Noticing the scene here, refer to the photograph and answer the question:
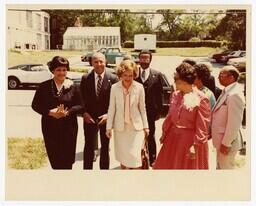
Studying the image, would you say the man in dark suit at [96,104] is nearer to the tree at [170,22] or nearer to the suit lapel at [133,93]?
the suit lapel at [133,93]

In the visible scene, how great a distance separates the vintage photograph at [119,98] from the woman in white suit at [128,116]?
1cm

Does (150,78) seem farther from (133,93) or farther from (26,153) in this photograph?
(26,153)

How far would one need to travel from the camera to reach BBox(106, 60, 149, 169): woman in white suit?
5.38 metres

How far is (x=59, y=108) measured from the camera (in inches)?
215

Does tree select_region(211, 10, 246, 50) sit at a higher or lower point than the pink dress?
higher

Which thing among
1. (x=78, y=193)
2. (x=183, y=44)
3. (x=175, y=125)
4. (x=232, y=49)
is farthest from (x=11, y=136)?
(x=232, y=49)

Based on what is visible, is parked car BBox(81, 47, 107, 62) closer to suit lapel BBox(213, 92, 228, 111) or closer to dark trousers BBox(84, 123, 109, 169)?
dark trousers BBox(84, 123, 109, 169)

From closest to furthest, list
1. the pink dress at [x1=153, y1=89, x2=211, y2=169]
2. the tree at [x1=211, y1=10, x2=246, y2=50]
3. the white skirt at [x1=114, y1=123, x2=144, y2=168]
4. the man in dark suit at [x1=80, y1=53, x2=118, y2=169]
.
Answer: the pink dress at [x1=153, y1=89, x2=211, y2=169] → the white skirt at [x1=114, y1=123, x2=144, y2=168] → the man in dark suit at [x1=80, y1=53, x2=118, y2=169] → the tree at [x1=211, y1=10, x2=246, y2=50]

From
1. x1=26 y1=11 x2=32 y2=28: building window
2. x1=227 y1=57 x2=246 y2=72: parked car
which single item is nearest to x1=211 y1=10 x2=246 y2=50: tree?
x1=227 y1=57 x2=246 y2=72: parked car

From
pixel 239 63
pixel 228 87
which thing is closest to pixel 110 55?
pixel 228 87

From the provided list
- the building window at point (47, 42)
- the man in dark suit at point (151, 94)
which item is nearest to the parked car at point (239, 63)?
the man in dark suit at point (151, 94)

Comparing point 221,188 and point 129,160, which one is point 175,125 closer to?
point 129,160

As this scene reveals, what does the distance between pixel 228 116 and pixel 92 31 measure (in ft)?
5.88
